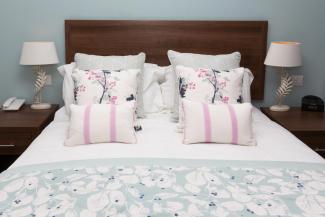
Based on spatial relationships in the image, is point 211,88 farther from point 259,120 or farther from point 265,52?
point 265,52

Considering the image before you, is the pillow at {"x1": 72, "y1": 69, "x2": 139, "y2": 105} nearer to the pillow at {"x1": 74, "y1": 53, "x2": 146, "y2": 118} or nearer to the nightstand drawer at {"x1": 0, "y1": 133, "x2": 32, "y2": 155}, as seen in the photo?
the pillow at {"x1": 74, "y1": 53, "x2": 146, "y2": 118}

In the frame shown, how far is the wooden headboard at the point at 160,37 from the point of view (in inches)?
111

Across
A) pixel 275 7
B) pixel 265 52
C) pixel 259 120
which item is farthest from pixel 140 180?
pixel 275 7

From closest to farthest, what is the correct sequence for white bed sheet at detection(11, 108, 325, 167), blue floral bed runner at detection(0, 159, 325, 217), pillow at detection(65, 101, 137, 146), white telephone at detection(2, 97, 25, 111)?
1. blue floral bed runner at detection(0, 159, 325, 217)
2. white bed sheet at detection(11, 108, 325, 167)
3. pillow at detection(65, 101, 137, 146)
4. white telephone at detection(2, 97, 25, 111)

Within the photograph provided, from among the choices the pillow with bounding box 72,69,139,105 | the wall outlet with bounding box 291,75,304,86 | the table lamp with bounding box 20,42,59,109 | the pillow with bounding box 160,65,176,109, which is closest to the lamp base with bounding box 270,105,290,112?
the wall outlet with bounding box 291,75,304,86

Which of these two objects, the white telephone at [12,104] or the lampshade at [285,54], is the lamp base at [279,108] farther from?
the white telephone at [12,104]

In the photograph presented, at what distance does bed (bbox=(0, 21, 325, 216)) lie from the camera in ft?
4.44

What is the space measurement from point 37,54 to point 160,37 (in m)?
0.90

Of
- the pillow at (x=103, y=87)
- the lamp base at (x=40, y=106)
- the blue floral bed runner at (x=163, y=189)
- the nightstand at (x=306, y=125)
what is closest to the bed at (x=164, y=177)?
the blue floral bed runner at (x=163, y=189)

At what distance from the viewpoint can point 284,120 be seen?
262cm

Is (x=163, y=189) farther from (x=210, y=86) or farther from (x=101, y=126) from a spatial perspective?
(x=210, y=86)

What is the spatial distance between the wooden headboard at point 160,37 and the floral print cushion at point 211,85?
0.58 m

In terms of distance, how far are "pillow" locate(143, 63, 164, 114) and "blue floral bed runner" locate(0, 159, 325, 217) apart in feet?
2.64

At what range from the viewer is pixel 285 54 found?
2.67 metres
